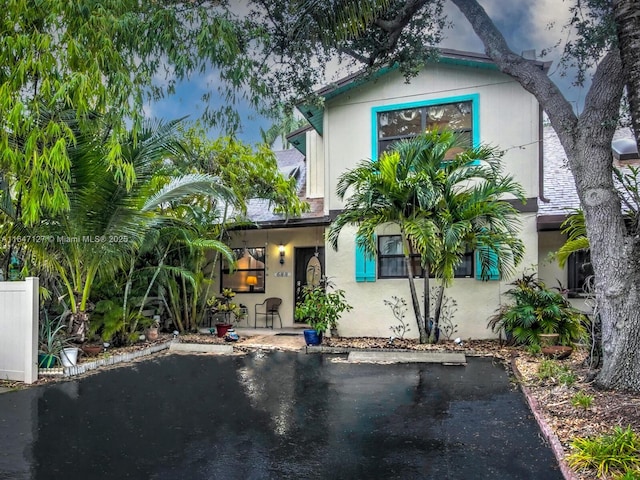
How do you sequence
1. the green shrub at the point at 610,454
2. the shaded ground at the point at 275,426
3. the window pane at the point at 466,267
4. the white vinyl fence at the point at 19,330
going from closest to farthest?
the green shrub at the point at 610,454
the shaded ground at the point at 275,426
the white vinyl fence at the point at 19,330
the window pane at the point at 466,267

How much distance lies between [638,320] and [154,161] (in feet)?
Result: 25.2

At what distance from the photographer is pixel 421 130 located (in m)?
10.2

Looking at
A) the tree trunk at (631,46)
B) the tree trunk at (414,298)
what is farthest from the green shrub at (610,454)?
the tree trunk at (414,298)

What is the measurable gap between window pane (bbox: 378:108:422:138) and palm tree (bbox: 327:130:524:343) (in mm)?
1530

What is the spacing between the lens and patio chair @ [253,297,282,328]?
41.7 ft

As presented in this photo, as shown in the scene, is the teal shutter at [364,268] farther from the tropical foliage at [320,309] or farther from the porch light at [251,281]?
the porch light at [251,281]

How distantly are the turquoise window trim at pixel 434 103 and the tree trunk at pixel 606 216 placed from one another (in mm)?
3383

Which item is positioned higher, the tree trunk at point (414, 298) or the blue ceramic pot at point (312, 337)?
the tree trunk at point (414, 298)

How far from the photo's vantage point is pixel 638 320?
17.6ft

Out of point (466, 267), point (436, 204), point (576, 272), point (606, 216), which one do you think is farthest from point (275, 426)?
point (576, 272)

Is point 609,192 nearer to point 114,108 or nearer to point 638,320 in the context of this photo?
point 638,320

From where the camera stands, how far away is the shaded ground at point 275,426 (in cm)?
382

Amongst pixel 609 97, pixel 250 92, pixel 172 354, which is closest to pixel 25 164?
pixel 250 92

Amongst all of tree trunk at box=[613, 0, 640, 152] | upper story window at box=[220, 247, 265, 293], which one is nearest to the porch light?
upper story window at box=[220, 247, 265, 293]
